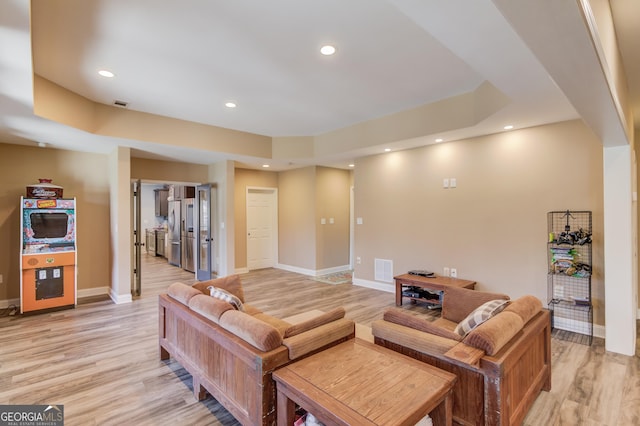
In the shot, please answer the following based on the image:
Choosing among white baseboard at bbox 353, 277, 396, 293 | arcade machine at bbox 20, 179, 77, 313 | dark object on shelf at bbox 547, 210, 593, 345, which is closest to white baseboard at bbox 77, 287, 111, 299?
arcade machine at bbox 20, 179, 77, 313

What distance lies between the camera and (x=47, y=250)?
451 centimetres

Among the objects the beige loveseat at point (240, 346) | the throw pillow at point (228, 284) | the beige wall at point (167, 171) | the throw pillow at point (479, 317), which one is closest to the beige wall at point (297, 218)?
the beige wall at point (167, 171)

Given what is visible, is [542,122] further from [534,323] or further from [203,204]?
[203,204]

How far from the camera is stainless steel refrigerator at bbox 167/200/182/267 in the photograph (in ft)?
26.8

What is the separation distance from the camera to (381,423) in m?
1.29

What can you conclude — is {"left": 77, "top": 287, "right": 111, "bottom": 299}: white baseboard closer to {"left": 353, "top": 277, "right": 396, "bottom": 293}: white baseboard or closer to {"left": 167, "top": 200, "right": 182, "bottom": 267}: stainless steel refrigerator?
{"left": 167, "top": 200, "right": 182, "bottom": 267}: stainless steel refrigerator

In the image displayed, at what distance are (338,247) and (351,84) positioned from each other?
15.1 feet

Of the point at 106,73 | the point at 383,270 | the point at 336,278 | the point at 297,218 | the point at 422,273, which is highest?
the point at 106,73

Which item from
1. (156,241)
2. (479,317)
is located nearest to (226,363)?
(479,317)

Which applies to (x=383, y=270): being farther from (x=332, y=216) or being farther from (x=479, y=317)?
(x=479, y=317)

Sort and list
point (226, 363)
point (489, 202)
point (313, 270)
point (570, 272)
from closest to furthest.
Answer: point (226, 363), point (570, 272), point (489, 202), point (313, 270)

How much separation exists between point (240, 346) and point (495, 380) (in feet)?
4.75

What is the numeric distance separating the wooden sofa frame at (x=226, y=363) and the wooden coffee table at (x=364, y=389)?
81mm

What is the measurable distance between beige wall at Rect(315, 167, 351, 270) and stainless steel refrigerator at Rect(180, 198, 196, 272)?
10.1 ft
